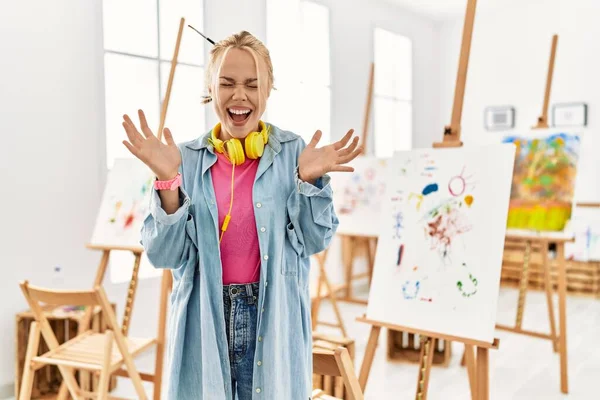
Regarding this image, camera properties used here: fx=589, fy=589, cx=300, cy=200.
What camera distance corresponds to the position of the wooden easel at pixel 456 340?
2010 mm

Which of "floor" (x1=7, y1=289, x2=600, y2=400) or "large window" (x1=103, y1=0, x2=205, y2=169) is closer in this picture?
"floor" (x1=7, y1=289, x2=600, y2=400)

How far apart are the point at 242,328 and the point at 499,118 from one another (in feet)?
18.2

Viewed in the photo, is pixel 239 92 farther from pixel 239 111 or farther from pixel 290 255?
pixel 290 255

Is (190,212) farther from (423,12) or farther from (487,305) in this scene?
(423,12)

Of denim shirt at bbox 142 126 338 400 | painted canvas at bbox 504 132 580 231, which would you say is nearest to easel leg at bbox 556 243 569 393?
painted canvas at bbox 504 132 580 231

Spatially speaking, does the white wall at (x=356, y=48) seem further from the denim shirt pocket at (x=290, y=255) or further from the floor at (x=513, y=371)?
the denim shirt pocket at (x=290, y=255)

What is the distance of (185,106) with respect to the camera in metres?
4.03

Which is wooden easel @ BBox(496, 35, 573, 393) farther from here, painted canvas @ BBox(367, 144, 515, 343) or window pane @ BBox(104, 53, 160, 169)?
window pane @ BBox(104, 53, 160, 169)

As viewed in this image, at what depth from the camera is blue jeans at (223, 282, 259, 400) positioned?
140 centimetres

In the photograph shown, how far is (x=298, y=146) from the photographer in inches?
58.6

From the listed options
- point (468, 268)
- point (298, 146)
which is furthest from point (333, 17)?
point (298, 146)

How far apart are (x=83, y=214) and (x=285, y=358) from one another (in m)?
2.37

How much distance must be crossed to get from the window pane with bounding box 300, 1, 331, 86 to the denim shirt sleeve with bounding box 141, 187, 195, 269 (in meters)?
3.67

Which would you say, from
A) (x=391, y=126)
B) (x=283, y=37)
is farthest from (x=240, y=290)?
(x=391, y=126)
